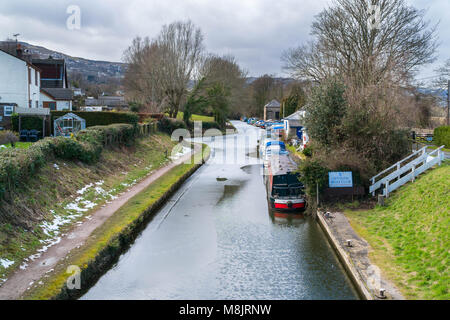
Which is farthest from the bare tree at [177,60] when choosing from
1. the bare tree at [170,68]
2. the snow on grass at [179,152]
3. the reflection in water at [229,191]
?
the reflection in water at [229,191]

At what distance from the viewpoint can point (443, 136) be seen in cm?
3503

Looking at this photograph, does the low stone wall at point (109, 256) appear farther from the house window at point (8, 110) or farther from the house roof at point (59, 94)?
the house roof at point (59, 94)

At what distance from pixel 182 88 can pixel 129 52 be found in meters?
23.7

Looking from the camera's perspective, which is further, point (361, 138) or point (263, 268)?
point (361, 138)

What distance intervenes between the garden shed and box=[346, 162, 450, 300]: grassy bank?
81.4 feet

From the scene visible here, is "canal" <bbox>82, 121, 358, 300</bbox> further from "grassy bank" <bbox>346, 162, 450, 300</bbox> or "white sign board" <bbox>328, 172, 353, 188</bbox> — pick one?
"white sign board" <bbox>328, 172, 353, 188</bbox>

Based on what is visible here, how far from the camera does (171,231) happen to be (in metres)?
17.4

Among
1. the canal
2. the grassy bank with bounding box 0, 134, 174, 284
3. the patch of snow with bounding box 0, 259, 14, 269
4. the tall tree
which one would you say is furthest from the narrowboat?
the tall tree

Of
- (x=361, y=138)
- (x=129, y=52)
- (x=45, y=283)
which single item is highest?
(x=129, y=52)

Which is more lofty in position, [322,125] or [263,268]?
[322,125]

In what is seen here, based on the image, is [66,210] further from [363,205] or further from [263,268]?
[363,205]

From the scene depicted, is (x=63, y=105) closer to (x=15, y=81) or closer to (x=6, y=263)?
(x=15, y=81)
